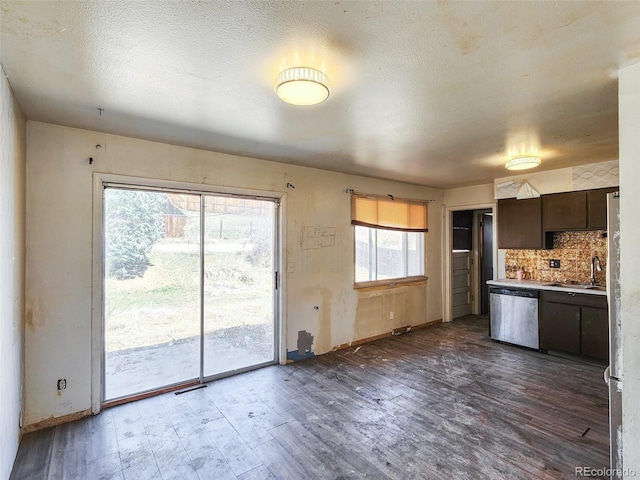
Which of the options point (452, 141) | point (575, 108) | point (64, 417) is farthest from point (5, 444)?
point (575, 108)

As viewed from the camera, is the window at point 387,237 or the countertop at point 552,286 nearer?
the countertop at point 552,286

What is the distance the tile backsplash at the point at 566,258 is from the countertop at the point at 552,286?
0.21m

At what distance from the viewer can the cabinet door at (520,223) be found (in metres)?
4.66

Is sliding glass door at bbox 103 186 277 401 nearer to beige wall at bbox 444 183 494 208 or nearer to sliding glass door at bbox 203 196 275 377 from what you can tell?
sliding glass door at bbox 203 196 275 377

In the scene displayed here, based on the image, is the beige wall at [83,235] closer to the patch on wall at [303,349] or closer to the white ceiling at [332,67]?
the patch on wall at [303,349]

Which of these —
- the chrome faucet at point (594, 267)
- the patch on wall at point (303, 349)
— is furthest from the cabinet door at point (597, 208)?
the patch on wall at point (303, 349)

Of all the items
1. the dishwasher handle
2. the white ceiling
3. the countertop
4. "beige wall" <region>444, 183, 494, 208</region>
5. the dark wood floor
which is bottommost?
the dark wood floor

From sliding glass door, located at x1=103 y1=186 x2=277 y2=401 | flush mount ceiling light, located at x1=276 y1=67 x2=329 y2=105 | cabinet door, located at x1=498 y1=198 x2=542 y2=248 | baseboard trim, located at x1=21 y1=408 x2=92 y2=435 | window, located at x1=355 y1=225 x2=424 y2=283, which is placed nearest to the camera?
flush mount ceiling light, located at x1=276 y1=67 x2=329 y2=105

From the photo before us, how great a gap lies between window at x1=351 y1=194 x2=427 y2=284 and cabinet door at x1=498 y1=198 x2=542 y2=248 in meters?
1.22

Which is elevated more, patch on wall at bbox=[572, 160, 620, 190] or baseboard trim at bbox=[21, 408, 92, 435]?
patch on wall at bbox=[572, 160, 620, 190]

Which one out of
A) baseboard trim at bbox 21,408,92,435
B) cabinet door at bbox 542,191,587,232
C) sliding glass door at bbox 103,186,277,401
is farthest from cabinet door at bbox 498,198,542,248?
baseboard trim at bbox 21,408,92,435

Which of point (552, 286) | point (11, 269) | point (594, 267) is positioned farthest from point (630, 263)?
point (11, 269)

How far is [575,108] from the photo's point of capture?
2.39m

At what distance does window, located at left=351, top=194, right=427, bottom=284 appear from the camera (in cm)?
486
